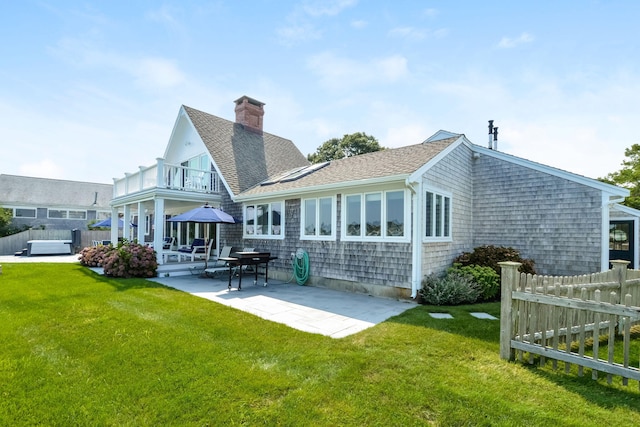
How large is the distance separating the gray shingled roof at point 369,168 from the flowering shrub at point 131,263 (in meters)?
3.92

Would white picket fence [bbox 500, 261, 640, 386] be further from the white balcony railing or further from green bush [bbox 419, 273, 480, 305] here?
the white balcony railing

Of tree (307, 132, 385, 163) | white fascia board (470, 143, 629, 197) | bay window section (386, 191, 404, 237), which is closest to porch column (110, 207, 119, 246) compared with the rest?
bay window section (386, 191, 404, 237)

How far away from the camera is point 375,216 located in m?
8.41

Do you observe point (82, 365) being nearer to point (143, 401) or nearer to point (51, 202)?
point (143, 401)

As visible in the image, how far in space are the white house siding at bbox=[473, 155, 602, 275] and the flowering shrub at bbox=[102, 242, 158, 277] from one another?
11.2 meters

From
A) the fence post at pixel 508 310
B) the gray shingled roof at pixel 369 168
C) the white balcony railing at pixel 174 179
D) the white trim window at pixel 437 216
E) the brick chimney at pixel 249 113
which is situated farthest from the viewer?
the brick chimney at pixel 249 113

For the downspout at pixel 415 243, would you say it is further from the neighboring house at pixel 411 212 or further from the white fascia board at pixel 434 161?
the white fascia board at pixel 434 161

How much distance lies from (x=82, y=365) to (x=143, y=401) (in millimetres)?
1403

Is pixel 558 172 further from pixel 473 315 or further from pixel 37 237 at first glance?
pixel 37 237

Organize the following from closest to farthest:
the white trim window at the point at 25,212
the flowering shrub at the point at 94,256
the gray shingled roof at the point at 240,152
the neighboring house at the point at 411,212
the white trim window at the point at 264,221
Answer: the neighboring house at the point at 411,212, the white trim window at the point at 264,221, the flowering shrub at the point at 94,256, the gray shingled roof at the point at 240,152, the white trim window at the point at 25,212

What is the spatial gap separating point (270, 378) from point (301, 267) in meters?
6.39

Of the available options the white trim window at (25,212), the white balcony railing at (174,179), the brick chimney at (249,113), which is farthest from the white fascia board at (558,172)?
the white trim window at (25,212)

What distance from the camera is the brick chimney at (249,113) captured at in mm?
17344

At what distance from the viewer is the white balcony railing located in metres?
12.4
